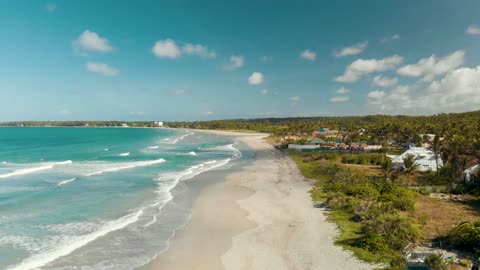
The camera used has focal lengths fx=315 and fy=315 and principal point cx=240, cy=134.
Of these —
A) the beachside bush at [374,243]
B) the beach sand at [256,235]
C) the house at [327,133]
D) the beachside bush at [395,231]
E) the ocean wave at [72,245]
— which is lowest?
the beach sand at [256,235]

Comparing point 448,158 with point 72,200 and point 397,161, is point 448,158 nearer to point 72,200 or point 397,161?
point 397,161

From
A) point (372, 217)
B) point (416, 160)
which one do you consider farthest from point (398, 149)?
point (372, 217)

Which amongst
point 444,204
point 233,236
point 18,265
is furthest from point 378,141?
point 18,265

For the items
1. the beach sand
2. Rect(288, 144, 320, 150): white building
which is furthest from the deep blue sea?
Rect(288, 144, 320, 150): white building

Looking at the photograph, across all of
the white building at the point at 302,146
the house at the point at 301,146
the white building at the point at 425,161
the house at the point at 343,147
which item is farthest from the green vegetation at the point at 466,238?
the white building at the point at 302,146

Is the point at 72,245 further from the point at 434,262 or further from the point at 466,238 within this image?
the point at 466,238

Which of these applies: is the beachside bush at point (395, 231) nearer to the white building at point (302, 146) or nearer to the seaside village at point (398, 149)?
the seaside village at point (398, 149)

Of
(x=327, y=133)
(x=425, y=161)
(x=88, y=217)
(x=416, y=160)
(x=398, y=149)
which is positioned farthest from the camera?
(x=327, y=133)
